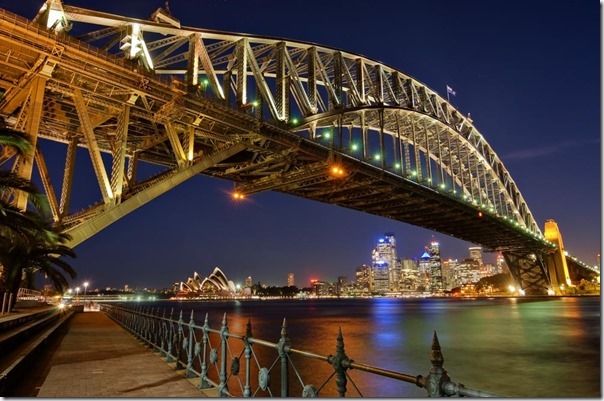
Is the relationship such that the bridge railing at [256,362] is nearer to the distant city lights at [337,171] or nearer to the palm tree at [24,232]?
the palm tree at [24,232]

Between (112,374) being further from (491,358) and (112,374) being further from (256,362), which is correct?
(491,358)

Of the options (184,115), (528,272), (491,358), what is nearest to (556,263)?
(528,272)

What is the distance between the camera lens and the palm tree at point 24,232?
36.5 ft

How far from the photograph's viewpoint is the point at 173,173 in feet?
68.0

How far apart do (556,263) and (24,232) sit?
353ft

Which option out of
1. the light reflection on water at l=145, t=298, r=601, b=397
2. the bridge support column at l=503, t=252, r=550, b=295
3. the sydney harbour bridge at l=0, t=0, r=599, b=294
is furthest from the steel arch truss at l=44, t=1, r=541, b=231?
the bridge support column at l=503, t=252, r=550, b=295

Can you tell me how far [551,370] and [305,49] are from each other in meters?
26.7

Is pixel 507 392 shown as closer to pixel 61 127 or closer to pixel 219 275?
pixel 61 127

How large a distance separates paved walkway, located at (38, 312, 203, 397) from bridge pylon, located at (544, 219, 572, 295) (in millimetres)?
103718

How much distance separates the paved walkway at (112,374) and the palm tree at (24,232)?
3654 millimetres

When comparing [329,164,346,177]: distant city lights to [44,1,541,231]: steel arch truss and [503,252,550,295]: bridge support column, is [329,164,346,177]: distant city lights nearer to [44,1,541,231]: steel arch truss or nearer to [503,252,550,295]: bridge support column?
[44,1,541,231]: steel arch truss

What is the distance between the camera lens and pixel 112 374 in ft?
30.0

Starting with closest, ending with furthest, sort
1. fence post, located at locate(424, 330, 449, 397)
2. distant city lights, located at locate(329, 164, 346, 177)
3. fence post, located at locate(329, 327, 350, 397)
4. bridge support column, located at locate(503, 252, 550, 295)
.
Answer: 1. fence post, located at locate(424, 330, 449, 397)
2. fence post, located at locate(329, 327, 350, 397)
3. distant city lights, located at locate(329, 164, 346, 177)
4. bridge support column, located at locate(503, 252, 550, 295)

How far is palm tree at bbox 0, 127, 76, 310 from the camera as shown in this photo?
11117 millimetres
